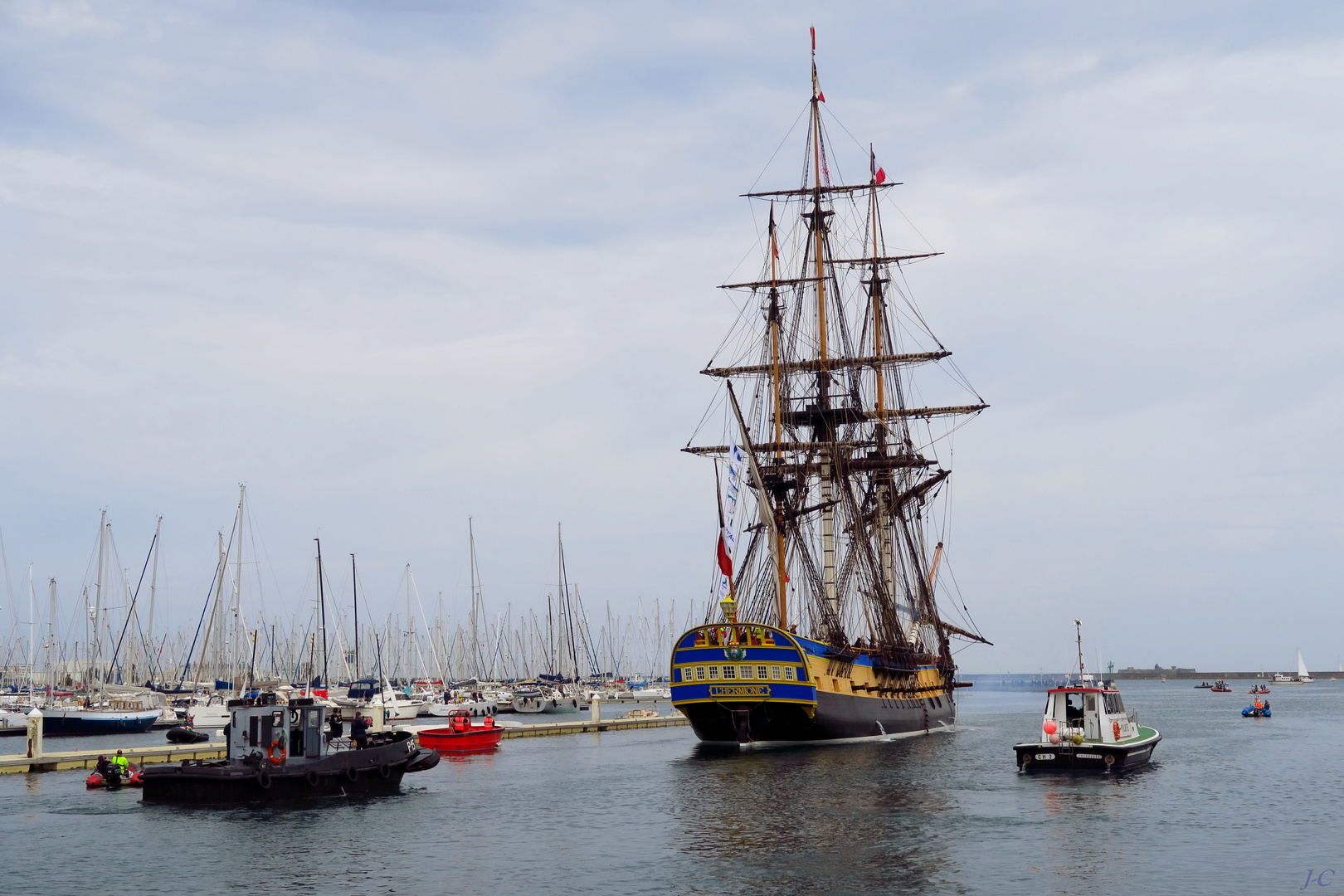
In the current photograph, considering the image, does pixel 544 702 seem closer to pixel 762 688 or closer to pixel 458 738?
pixel 458 738

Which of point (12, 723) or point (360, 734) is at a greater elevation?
point (360, 734)

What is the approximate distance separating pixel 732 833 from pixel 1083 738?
2330 cm

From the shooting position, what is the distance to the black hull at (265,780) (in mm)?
48812

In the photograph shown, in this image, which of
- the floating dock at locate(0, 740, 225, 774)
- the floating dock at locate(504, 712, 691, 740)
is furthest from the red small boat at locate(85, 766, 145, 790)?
the floating dock at locate(504, 712, 691, 740)

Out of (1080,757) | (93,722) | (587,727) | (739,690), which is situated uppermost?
(739,690)

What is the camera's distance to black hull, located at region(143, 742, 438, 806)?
48812 mm

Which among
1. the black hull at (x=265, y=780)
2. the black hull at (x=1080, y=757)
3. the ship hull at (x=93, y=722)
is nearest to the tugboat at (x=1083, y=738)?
the black hull at (x=1080, y=757)

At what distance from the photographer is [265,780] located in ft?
160

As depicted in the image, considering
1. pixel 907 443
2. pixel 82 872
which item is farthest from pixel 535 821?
pixel 907 443

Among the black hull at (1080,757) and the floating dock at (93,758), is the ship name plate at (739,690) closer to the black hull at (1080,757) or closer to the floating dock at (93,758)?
the black hull at (1080,757)

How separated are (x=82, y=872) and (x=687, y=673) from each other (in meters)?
43.1

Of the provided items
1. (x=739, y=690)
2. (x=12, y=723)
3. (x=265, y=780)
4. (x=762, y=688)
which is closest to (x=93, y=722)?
(x=12, y=723)

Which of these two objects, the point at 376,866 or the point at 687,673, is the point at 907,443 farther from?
the point at 376,866

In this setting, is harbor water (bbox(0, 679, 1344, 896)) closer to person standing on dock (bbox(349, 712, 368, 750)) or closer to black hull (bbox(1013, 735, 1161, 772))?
black hull (bbox(1013, 735, 1161, 772))
